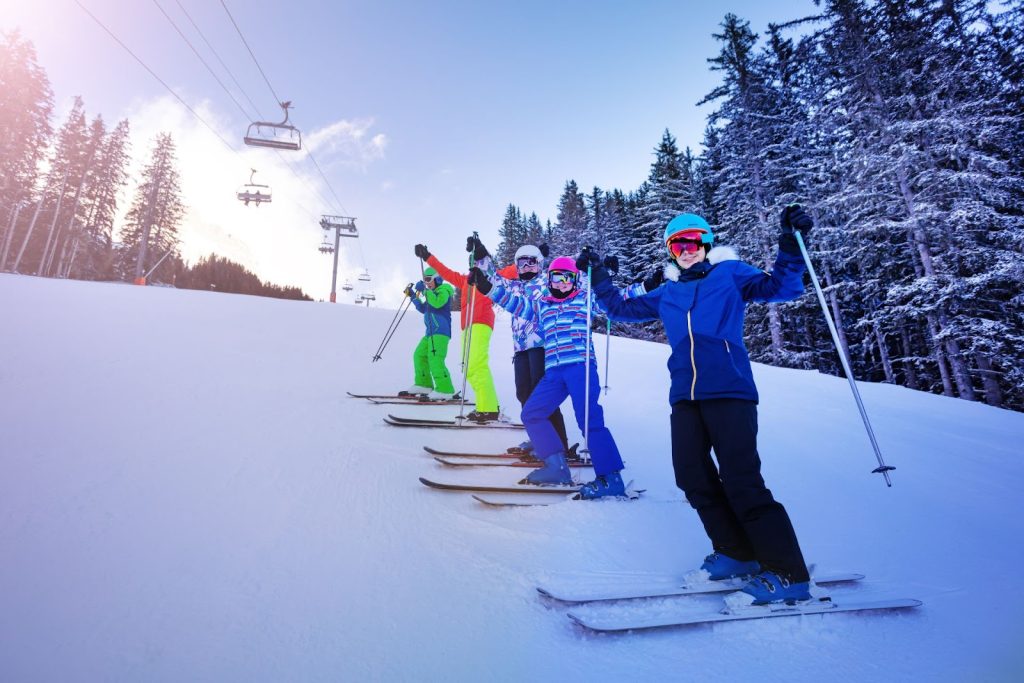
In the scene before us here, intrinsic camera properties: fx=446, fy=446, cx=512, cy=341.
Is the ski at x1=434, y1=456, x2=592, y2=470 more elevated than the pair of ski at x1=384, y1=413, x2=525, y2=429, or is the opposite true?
the pair of ski at x1=384, y1=413, x2=525, y2=429

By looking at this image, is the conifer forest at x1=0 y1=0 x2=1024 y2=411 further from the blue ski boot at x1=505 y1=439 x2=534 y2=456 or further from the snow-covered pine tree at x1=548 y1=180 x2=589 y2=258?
the blue ski boot at x1=505 y1=439 x2=534 y2=456

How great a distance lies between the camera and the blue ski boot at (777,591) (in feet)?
6.75

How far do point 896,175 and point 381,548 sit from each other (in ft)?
70.1

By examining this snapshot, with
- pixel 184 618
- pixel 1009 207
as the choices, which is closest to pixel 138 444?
pixel 184 618

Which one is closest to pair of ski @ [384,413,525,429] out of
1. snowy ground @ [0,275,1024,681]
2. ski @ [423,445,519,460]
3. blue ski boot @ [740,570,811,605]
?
snowy ground @ [0,275,1024,681]

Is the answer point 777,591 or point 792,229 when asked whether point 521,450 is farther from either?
point 792,229

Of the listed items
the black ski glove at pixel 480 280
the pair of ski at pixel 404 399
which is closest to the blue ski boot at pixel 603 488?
the black ski glove at pixel 480 280

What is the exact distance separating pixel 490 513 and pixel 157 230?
56657 mm

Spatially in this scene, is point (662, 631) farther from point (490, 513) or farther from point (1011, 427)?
point (1011, 427)

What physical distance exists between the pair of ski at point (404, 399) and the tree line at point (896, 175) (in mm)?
16857

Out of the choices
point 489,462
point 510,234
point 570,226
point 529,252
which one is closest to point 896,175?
point 529,252

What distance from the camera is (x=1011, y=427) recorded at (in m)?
6.35

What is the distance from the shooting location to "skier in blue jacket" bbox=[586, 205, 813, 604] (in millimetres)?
2156

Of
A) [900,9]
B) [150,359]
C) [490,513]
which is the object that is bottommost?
[490,513]
